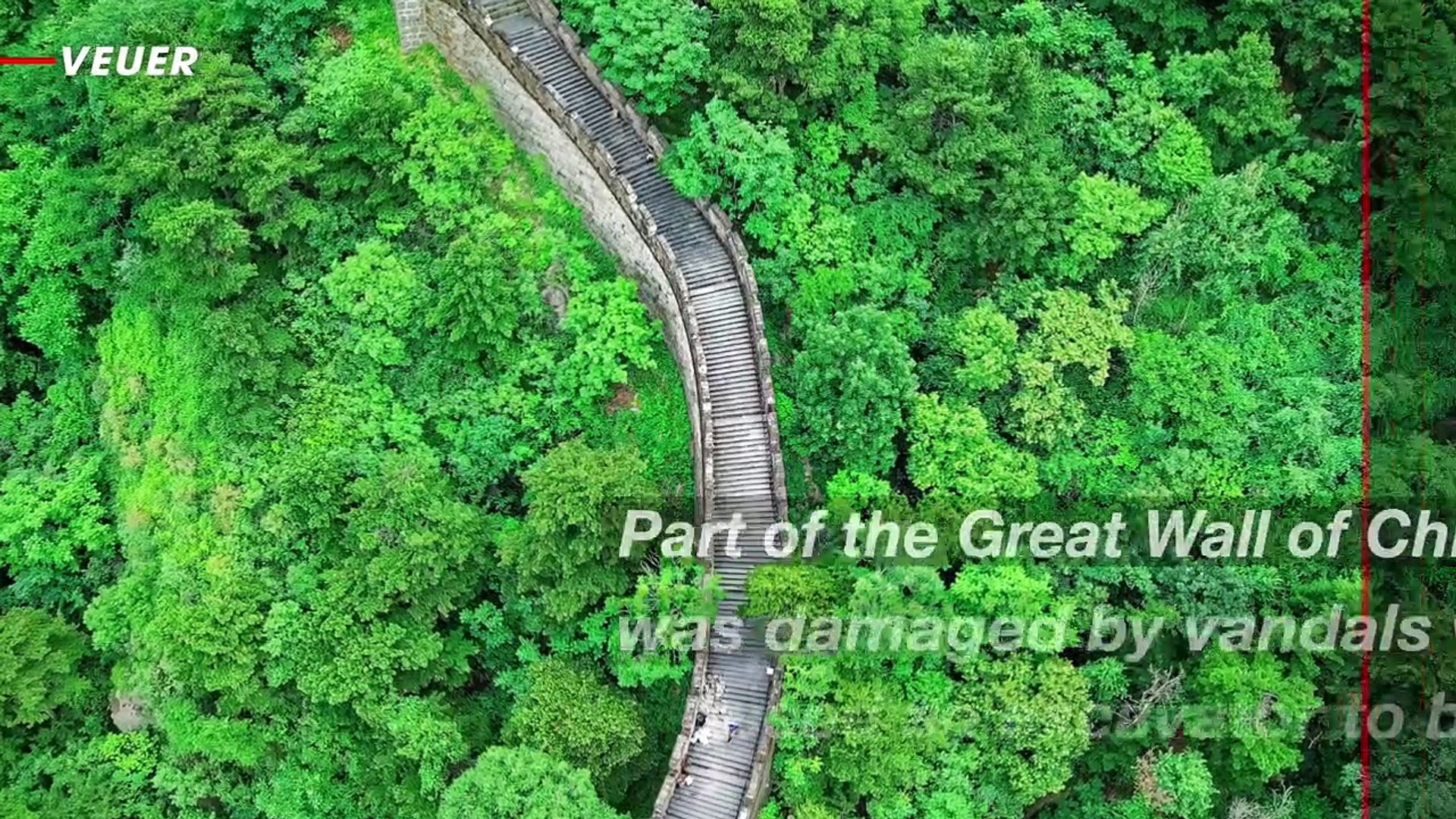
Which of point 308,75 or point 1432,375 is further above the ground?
point 308,75

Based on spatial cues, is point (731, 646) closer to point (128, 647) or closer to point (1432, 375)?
point (128, 647)

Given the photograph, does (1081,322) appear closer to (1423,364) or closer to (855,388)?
(855,388)

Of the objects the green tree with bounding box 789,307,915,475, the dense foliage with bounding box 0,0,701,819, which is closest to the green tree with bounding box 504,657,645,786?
the dense foliage with bounding box 0,0,701,819

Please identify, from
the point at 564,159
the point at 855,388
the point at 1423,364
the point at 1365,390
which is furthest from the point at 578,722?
the point at 1423,364

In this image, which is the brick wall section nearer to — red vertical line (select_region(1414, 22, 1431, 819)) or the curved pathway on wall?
the curved pathway on wall

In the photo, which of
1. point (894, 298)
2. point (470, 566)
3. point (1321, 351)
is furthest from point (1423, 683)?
point (470, 566)
